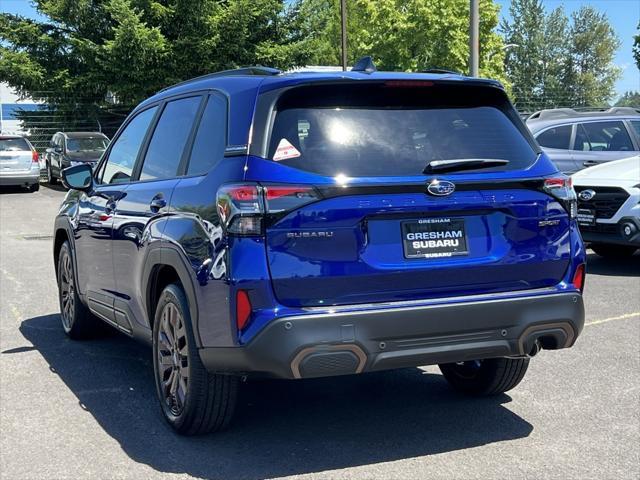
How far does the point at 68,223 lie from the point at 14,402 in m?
1.78

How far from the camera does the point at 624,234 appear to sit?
29.8ft

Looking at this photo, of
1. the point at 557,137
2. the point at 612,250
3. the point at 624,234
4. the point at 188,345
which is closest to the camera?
the point at 188,345

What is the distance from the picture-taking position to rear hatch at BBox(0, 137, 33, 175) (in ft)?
76.3

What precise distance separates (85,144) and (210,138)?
75.5 ft

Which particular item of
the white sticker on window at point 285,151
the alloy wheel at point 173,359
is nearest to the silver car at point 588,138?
the alloy wheel at point 173,359

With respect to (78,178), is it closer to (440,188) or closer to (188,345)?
(188,345)

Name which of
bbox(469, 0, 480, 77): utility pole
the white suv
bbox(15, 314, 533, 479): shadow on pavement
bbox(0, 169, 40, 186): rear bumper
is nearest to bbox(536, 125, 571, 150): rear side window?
the white suv

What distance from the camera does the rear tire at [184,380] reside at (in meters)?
4.05

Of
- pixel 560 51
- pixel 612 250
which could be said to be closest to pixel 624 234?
pixel 612 250

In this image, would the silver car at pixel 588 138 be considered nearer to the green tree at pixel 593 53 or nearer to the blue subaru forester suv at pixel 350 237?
the blue subaru forester suv at pixel 350 237

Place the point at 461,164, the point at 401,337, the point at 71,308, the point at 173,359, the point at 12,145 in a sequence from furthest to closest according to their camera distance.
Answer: the point at 12,145 < the point at 71,308 < the point at 173,359 < the point at 461,164 < the point at 401,337

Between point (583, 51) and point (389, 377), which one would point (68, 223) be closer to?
point (389, 377)

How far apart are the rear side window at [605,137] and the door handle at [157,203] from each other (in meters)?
8.76

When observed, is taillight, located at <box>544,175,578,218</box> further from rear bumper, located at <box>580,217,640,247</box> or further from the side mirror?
rear bumper, located at <box>580,217,640,247</box>
